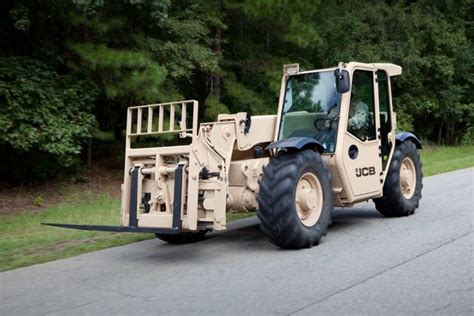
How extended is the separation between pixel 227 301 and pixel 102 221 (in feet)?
19.0

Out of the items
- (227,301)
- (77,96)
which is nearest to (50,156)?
(77,96)

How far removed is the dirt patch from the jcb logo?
784 centimetres

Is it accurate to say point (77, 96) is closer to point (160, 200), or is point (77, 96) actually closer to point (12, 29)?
point (12, 29)

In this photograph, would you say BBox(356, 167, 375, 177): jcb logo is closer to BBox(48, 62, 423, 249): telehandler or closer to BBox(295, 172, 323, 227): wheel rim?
BBox(48, 62, 423, 249): telehandler

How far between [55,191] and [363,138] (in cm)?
887

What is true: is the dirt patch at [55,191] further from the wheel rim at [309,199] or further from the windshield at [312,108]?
the wheel rim at [309,199]

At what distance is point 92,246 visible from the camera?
825 centimetres

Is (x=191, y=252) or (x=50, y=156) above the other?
(x=50, y=156)

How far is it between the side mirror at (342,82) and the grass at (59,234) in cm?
332

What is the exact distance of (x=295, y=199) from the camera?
7.42 m

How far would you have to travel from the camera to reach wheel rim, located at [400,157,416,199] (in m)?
10.0

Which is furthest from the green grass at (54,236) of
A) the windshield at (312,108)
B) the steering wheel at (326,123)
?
the steering wheel at (326,123)

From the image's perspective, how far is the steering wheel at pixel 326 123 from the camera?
28.2ft

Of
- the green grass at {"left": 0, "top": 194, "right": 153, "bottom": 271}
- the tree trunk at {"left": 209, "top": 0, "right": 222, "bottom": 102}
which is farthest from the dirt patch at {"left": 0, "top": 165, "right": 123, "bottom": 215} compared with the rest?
the tree trunk at {"left": 209, "top": 0, "right": 222, "bottom": 102}
